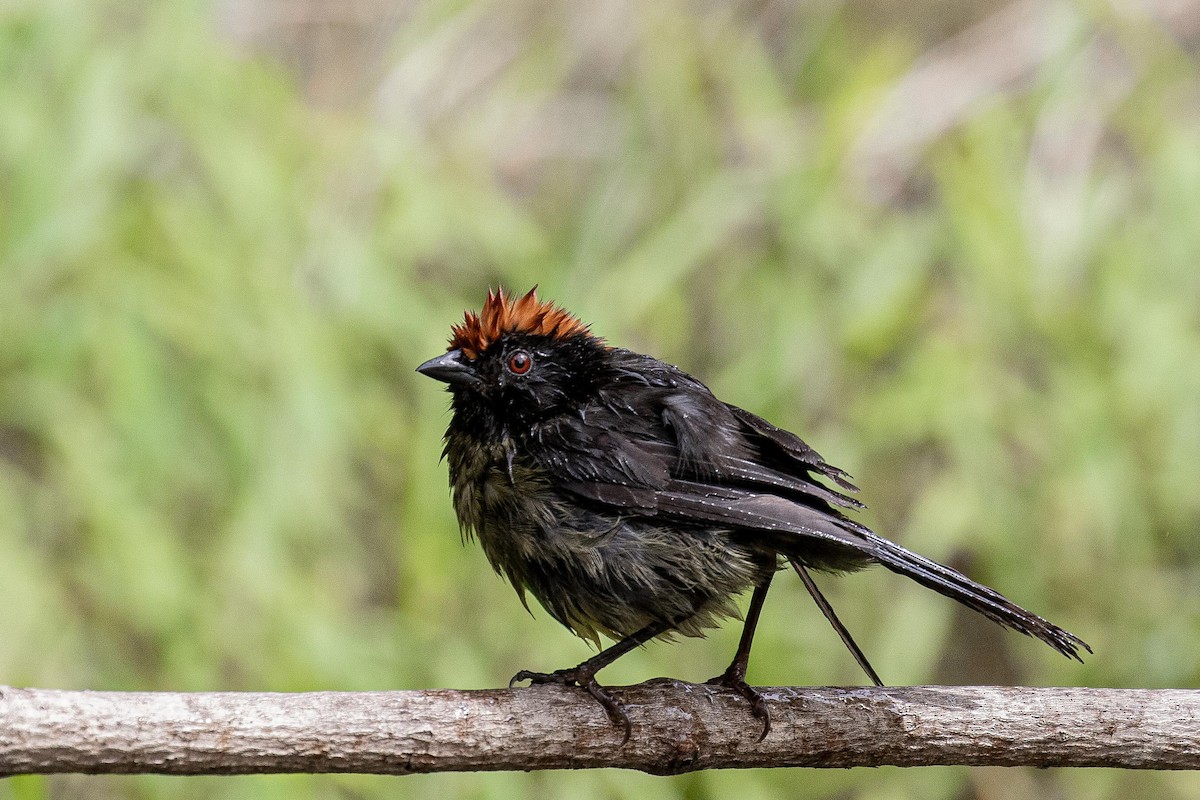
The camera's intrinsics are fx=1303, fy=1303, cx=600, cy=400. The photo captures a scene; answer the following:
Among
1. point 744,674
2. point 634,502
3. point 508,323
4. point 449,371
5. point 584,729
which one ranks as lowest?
point 584,729

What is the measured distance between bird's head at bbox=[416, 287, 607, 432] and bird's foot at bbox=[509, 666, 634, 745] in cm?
73

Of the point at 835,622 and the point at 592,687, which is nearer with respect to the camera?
the point at 592,687

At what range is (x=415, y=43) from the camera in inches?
230

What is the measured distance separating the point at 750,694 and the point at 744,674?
0.53 feet

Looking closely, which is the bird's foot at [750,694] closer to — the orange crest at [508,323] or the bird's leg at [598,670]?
the bird's leg at [598,670]

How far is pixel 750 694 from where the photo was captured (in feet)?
10.3

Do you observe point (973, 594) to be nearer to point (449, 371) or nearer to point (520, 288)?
point (449, 371)

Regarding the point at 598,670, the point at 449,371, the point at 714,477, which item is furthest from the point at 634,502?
the point at 449,371

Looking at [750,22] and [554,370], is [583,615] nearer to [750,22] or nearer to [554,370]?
[554,370]

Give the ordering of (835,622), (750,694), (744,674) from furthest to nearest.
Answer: (835,622) < (744,674) < (750,694)

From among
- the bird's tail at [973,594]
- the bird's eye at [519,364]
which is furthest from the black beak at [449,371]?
the bird's tail at [973,594]

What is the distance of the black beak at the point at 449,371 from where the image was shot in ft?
11.9

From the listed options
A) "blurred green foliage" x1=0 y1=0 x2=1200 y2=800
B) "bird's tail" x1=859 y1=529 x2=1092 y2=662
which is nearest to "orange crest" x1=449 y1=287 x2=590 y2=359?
"blurred green foliage" x1=0 y1=0 x2=1200 y2=800

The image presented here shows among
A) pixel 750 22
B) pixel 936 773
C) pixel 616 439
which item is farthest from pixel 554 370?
pixel 750 22
